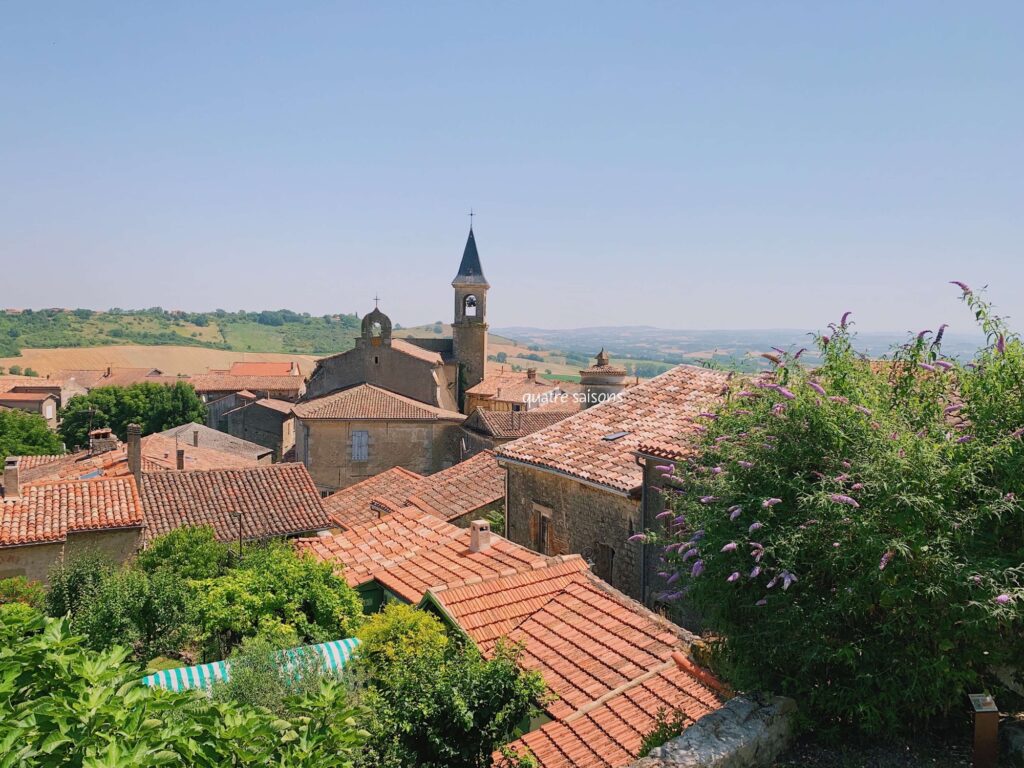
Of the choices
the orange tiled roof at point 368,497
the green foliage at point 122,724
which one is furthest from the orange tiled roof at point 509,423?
the green foliage at point 122,724

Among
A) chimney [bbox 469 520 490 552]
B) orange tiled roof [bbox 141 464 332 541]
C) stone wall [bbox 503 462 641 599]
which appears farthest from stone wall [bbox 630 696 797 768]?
orange tiled roof [bbox 141 464 332 541]

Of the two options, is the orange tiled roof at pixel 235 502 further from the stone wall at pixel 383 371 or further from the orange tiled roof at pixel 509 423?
the stone wall at pixel 383 371

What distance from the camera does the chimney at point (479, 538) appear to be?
42.4 ft

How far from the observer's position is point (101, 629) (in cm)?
1212

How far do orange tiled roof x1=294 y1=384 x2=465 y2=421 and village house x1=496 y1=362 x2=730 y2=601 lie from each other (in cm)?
2176

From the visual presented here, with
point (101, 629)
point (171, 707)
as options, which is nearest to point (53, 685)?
point (171, 707)

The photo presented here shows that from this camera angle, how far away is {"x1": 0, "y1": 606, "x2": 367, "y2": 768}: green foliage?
3.35m

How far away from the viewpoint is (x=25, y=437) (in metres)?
50.8

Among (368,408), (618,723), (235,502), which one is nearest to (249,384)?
(368,408)

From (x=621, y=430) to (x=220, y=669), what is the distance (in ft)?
25.9

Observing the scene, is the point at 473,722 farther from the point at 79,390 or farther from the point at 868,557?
the point at 79,390

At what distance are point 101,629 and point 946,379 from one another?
12.2 meters


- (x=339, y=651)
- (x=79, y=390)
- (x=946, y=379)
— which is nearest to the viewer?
(x=946, y=379)

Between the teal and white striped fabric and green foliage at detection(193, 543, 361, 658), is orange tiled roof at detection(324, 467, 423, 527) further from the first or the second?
the teal and white striped fabric
